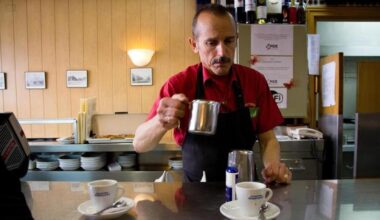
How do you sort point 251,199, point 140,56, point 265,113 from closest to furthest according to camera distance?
1. point 251,199
2. point 265,113
3. point 140,56

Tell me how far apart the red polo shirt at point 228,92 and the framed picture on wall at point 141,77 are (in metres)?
1.87

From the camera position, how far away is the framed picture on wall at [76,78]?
3324 millimetres

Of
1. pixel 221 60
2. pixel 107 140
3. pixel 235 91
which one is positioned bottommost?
pixel 107 140

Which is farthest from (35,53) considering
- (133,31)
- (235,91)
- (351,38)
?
(351,38)

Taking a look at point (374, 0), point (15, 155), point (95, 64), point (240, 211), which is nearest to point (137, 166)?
point (95, 64)

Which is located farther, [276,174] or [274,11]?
[274,11]

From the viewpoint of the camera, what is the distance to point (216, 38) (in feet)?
4.17

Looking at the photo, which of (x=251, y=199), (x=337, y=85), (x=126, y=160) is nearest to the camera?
(x=251, y=199)

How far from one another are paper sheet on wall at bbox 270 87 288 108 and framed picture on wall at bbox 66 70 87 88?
191cm

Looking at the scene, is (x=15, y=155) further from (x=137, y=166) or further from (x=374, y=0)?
(x=374, y=0)

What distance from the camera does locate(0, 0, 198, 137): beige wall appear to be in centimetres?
328

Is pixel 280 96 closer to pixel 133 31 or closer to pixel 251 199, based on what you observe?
pixel 133 31

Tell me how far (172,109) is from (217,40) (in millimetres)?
387

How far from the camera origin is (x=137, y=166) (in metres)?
3.16
